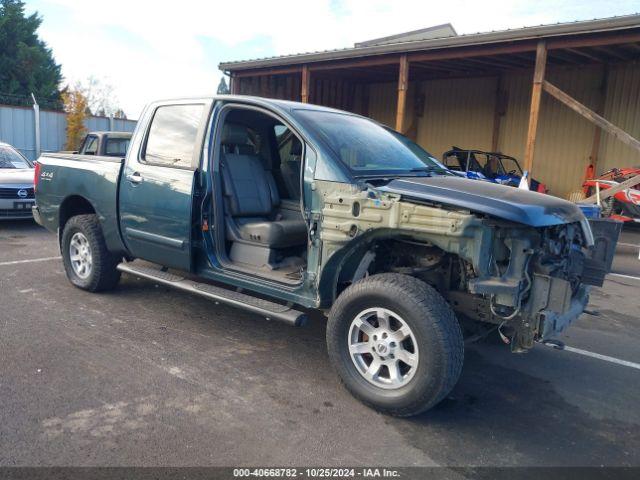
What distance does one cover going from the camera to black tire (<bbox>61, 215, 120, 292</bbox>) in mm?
5383

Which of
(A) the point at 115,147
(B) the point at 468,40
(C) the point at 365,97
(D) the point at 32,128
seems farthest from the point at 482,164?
(D) the point at 32,128

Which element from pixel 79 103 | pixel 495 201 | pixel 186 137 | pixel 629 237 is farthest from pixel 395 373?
pixel 79 103

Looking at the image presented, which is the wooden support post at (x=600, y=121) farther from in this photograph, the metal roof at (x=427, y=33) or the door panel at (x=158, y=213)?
the metal roof at (x=427, y=33)

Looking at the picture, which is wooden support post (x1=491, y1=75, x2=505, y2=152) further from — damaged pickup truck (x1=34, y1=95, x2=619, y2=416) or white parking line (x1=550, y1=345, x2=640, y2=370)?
white parking line (x1=550, y1=345, x2=640, y2=370)

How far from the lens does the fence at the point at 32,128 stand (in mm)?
18625

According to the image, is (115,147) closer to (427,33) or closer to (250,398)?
(250,398)

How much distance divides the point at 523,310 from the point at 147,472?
90.0 inches

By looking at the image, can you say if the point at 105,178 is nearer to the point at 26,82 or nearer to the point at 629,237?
the point at 629,237

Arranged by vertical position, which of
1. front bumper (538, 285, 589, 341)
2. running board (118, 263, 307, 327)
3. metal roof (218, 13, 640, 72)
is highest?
metal roof (218, 13, 640, 72)

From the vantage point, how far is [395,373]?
3.42 m

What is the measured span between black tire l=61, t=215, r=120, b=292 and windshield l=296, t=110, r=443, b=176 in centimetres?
251

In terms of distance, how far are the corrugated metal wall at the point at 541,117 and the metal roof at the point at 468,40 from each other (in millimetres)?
5014

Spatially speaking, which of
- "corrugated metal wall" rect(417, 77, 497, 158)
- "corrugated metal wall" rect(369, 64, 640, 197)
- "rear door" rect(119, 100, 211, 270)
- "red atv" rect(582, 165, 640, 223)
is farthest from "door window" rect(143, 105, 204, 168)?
"corrugated metal wall" rect(417, 77, 497, 158)

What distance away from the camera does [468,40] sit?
39.6 feet
